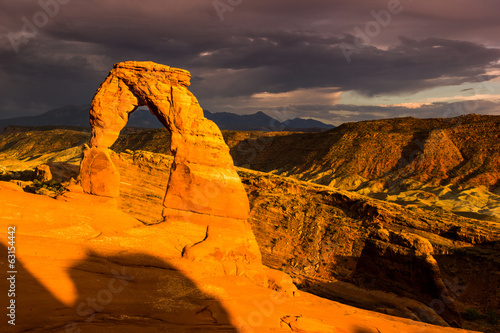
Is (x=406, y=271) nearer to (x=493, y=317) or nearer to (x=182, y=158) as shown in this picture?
(x=493, y=317)

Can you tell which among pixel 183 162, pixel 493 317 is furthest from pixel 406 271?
pixel 183 162

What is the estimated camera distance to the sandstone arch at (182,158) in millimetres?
11219

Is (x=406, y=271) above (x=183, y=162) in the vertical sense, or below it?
below

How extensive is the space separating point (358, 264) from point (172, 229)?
10.7m

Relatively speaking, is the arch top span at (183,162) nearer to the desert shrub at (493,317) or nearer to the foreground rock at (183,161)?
the foreground rock at (183,161)

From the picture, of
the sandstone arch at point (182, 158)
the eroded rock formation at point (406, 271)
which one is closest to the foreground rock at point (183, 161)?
the sandstone arch at point (182, 158)

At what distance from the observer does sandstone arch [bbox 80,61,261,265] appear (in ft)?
36.8

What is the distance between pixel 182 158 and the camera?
11.6 meters

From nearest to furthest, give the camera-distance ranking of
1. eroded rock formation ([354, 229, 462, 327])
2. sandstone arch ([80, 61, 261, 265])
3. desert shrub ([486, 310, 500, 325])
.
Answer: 1. sandstone arch ([80, 61, 261, 265])
2. eroded rock formation ([354, 229, 462, 327])
3. desert shrub ([486, 310, 500, 325])

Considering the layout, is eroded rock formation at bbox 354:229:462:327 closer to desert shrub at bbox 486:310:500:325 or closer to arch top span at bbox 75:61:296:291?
desert shrub at bbox 486:310:500:325

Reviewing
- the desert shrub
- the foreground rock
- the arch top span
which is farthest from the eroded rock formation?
the foreground rock

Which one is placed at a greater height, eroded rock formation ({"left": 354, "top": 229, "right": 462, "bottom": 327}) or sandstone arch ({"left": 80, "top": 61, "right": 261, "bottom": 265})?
sandstone arch ({"left": 80, "top": 61, "right": 261, "bottom": 265})

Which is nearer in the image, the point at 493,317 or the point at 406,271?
the point at 493,317

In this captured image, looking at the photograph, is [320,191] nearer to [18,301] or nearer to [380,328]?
[380,328]
